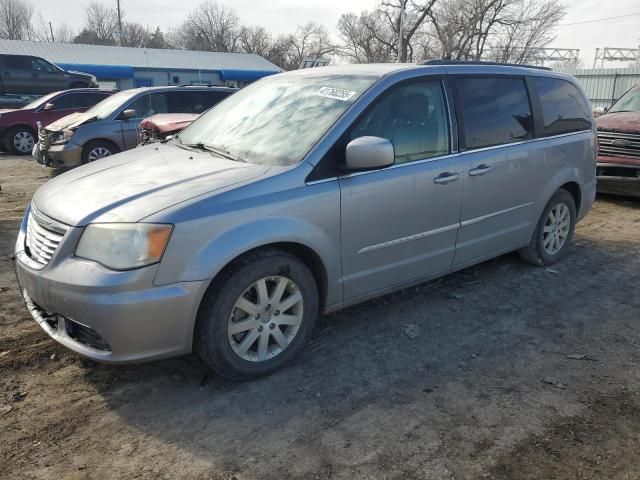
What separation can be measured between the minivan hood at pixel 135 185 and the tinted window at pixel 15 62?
672 inches

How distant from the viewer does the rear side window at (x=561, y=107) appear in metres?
4.73

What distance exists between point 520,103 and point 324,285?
2.55m

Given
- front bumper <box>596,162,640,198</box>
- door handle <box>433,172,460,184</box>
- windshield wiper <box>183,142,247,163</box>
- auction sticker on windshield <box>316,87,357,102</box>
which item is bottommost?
front bumper <box>596,162,640,198</box>

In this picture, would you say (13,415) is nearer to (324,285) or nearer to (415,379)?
(324,285)

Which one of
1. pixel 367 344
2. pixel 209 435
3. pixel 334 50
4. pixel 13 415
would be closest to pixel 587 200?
pixel 367 344

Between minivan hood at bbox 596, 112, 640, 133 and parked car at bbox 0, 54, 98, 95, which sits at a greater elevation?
parked car at bbox 0, 54, 98, 95

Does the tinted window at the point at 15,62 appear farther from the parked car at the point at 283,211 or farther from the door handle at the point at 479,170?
the door handle at the point at 479,170

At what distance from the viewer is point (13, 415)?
2.77 metres

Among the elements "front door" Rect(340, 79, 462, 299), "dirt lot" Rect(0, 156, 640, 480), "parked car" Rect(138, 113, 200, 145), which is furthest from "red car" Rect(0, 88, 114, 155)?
"front door" Rect(340, 79, 462, 299)

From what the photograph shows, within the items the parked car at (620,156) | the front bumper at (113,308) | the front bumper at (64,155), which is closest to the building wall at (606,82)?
the parked car at (620,156)

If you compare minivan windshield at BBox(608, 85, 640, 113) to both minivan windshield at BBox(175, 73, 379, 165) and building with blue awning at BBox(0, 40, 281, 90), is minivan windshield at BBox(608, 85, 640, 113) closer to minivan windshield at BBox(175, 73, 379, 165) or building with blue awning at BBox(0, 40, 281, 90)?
minivan windshield at BBox(175, 73, 379, 165)

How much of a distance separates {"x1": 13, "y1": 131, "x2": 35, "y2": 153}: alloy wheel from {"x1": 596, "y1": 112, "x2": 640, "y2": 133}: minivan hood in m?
12.6

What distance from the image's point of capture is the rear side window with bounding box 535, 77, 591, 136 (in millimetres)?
4730

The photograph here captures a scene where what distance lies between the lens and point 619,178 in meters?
7.66
